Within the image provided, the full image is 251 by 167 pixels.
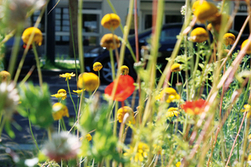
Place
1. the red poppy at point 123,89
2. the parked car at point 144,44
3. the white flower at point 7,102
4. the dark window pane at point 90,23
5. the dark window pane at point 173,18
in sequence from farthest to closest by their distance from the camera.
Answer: the dark window pane at point 173,18 < the dark window pane at point 90,23 < the parked car at point 144,44 < the red poppy at point 123,89 < the white flower at point 7,102

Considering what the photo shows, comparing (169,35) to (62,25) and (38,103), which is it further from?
(62,25)

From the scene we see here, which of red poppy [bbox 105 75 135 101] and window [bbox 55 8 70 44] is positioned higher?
window [bbox 55 8 70 44]

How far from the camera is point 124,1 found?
10.9 metres

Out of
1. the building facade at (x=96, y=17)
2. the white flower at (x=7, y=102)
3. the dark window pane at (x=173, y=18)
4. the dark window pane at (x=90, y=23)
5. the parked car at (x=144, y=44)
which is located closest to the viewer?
the white flower at (x=7, y=102)

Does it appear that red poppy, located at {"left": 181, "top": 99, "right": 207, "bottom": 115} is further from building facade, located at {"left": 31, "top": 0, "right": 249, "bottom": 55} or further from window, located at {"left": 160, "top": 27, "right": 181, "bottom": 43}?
building facade, located at {"left": 31, "top": 0, "right": 249, "bottom": 55}

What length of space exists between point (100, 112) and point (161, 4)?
0.14m

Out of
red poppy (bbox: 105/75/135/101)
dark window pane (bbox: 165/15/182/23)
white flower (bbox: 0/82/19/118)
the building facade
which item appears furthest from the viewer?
dark window pane (bbox: 165/15/182/23)

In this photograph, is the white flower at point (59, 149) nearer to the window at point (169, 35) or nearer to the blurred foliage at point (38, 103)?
the blurred foliage at point (38, 103)

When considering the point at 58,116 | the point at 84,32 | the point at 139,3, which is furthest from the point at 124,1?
the point at 58,116

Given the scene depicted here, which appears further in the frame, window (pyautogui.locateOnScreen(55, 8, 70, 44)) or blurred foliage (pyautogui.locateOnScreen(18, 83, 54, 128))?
window (pyautogui.locateOnScreen(55, 8, 70, 44))

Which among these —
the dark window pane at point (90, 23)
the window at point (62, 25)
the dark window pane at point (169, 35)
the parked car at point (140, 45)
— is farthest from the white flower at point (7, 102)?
the window at point (62, 25)

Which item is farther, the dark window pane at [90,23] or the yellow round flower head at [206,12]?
the dark window pane at [90,23]

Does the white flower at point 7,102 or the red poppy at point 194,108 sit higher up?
the white flower at point 7,102

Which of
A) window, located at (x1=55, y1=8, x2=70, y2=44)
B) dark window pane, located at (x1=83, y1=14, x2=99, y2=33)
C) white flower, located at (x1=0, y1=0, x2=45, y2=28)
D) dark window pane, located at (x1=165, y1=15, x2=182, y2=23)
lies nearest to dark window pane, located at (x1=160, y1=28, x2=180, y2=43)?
white flower, located at (x1=0, y1=0, x2=45, y2=28)
